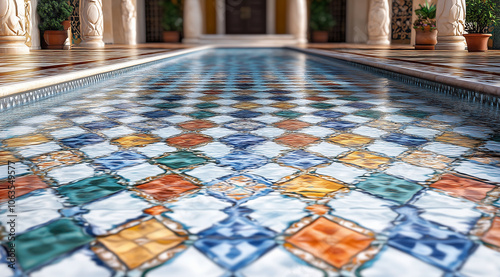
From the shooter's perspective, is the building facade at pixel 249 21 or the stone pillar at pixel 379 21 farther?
the stone pillar at pixel 379 21

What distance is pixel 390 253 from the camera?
89cm

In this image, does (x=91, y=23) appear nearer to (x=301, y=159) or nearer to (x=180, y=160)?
(x=180, y=160)

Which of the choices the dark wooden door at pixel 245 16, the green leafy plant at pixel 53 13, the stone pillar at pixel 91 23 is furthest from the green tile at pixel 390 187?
the dark wooden door at pixel 245 16

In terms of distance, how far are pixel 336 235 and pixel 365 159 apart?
2.23ft

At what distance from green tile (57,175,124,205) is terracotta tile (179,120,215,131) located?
0.81 metres

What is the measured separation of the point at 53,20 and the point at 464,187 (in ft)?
27.4

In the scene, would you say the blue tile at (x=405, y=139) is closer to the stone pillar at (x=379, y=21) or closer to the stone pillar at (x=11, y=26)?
the stone pillar at (x=11, y=26)

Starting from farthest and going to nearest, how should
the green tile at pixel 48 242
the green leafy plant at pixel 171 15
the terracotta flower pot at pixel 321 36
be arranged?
1. the terracotta flower pot at pixel 321 36
2. the green leafy plant at pixel 171 15
3. the green tile at pixel 48 242

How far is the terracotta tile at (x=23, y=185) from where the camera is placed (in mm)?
1231

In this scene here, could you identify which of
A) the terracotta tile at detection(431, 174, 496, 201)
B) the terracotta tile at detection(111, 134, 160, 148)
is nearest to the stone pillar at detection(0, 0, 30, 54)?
the terracotta tile at detection(111, 134, 160, 148)

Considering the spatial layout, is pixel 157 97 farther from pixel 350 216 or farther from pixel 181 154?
pixel 350 216

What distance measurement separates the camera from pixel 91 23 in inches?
352

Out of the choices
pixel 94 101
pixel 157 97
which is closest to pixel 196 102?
pixel 157 97

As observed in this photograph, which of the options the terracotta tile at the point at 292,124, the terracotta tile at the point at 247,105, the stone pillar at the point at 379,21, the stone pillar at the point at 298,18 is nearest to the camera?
the terracotta tile at the point at 292,124
